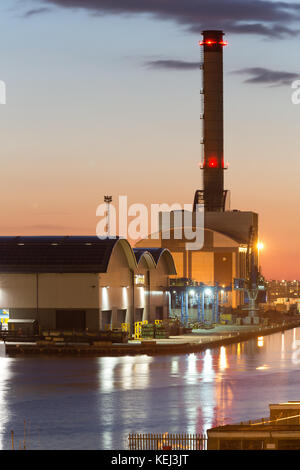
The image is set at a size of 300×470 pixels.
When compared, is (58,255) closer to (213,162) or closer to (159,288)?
(159,288)

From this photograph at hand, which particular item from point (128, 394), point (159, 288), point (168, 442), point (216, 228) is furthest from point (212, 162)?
point (168, 442)

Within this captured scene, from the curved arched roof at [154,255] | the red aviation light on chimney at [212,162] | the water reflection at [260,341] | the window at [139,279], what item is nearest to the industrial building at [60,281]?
the window at [139,279]

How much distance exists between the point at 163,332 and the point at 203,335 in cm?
758

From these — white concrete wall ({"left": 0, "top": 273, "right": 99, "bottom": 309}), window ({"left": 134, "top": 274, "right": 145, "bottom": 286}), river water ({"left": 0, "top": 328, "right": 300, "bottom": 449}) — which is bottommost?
river water ({"left": 0, "top": 328, "right": 300, "bottom": 449})

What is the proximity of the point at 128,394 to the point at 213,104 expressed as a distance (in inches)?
4018

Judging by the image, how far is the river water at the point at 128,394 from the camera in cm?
3975

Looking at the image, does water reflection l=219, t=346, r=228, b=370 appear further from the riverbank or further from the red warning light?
the red warning light

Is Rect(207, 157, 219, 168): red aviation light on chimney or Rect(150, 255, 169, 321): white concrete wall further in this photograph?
Rect(207, 157, 219, 168): red aviation light on chimney

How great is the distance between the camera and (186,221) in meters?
155

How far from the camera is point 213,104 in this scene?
148625 mm

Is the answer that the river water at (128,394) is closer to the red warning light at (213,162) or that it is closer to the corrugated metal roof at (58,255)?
the corrugated metal roof at (58,255)

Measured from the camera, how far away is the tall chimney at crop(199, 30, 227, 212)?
149 metres

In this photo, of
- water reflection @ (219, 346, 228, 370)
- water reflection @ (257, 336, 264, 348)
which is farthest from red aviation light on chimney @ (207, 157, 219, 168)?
water reflection @ (219, 346, 228, 370)

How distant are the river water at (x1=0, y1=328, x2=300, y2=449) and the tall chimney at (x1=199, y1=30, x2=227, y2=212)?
7650cm
